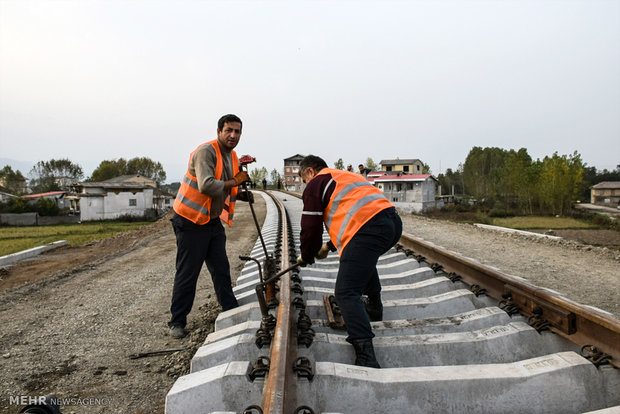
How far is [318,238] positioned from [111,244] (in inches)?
377

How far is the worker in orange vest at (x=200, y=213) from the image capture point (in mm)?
2973

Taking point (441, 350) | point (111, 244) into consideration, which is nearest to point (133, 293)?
point (441, 350)

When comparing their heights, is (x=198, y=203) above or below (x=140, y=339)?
above

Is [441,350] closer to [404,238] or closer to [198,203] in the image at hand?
[198,203]

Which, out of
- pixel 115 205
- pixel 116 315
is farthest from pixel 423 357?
pixel 115 205

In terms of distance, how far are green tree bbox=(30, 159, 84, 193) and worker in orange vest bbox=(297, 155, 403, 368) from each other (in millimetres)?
91550

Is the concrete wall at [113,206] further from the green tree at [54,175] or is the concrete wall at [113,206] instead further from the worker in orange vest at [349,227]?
the green tree at [54,175]

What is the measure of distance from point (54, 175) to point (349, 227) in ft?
340

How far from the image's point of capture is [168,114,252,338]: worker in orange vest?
2.97 meters

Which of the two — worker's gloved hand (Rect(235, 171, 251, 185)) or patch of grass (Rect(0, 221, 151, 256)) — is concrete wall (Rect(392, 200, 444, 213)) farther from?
worker's gloved hand (Rect(235, 171, 251, 185))

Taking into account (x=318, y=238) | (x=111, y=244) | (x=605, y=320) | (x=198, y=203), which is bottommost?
(x=111, y=244)

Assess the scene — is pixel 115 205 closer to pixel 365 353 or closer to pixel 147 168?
pixel 365 353

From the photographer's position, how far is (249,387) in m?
1.75

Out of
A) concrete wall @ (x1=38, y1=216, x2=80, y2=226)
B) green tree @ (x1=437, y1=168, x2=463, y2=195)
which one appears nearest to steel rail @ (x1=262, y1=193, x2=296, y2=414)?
concrete wall @ (x1=38, y1=216, x2=80, y2=226)
